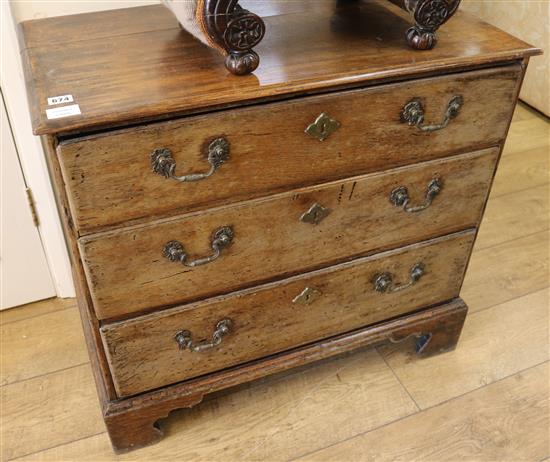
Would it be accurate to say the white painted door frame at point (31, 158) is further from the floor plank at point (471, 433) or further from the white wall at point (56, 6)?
the floor plank at point (471, 433)

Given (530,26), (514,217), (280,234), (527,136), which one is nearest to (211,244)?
(280,234)

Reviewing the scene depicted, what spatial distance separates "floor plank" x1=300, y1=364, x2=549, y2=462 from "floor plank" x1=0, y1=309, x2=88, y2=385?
26.4 inches

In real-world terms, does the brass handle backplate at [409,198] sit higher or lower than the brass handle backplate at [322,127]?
lower

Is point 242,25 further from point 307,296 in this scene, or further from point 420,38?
point 307,296

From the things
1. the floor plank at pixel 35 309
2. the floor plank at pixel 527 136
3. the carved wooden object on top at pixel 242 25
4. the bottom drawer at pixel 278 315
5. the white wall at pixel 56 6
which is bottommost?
the floor plank at pixel 35 309

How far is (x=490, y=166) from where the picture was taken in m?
1.25

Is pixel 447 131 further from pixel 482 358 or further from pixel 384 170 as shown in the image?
pixel 482 358

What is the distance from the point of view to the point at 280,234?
3.71ft

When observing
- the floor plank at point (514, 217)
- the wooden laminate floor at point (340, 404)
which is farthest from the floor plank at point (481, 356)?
the floor plank at point (514, 217)

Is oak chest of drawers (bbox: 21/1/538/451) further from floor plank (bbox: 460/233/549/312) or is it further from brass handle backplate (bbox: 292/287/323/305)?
floor plank (bbox: 460/233/549/312)

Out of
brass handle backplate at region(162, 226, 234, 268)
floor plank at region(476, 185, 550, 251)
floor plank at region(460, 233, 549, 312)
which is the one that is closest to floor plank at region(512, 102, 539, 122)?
floor plank at region(476, 185, 550, 251)

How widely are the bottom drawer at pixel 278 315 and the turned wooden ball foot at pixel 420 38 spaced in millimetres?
432

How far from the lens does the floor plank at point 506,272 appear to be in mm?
1726

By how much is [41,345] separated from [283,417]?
2.18ft
